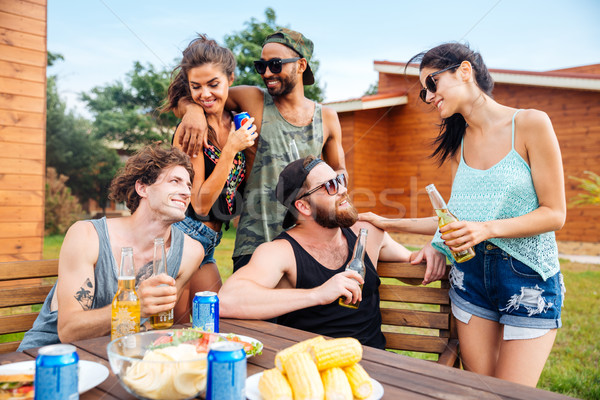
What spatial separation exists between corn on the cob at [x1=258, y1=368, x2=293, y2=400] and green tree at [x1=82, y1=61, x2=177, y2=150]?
18.4 meters

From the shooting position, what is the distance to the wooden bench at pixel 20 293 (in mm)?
2354

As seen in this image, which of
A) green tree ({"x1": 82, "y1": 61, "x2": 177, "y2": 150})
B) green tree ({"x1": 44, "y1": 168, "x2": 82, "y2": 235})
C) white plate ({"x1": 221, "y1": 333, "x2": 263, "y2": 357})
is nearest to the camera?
white plate ({"x1": 221, "y1": 333, "x2": 263, "y2": 357})

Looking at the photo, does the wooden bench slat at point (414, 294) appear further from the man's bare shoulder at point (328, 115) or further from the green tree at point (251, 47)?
the green tree at point (251, 47)

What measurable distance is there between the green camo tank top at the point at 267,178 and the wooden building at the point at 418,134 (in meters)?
7.44

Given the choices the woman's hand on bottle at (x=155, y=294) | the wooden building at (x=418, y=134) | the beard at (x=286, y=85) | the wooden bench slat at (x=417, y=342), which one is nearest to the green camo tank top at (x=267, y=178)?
the beard at (x=286, y=85)

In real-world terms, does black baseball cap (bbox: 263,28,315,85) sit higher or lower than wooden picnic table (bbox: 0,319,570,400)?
higher

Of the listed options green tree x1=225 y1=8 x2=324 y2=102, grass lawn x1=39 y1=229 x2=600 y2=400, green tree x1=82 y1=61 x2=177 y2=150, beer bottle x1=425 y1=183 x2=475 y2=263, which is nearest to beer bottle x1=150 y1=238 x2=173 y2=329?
beer bottle x1=425 y1=183 x2=475 y2=263

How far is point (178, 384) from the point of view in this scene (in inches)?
46.7

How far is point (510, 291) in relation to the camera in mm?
2125

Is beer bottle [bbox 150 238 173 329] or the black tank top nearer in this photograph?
beer bottle [bbox 150 238 173 329]

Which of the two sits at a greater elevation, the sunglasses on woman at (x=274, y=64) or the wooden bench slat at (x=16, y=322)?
the sunglasses on woman at (x=274, y=64)

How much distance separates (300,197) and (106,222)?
1.13 meters

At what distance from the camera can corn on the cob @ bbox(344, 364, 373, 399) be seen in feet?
4.13

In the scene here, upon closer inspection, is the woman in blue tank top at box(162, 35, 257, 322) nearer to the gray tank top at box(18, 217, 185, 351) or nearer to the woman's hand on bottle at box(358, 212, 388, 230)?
the gray tank top at box(18, 217, 185, 351)
